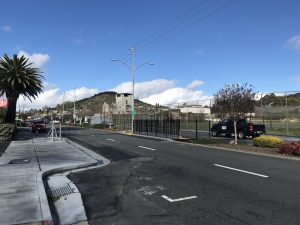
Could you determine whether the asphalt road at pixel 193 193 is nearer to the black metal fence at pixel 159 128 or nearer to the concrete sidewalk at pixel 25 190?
the concrete sidewalk at pixel 25 190

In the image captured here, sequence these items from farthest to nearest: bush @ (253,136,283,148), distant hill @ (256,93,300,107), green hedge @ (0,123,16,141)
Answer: distant hill @ (256,93,300,107), green hedge @ (0,123,16,141), bush @ (253,136,283,148)

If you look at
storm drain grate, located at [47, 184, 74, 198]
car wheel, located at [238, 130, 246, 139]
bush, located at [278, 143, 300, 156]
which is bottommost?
storm drain grate, located at [47, 184, 74, 198]

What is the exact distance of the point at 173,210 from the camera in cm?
833

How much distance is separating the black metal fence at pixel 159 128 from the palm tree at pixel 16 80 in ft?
41.0

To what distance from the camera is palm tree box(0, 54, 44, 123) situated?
41.8 m

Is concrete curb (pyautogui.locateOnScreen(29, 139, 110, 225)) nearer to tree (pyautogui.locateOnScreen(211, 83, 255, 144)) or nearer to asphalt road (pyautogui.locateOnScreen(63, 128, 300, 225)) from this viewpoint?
asphalt road (pyautogui.locateOnScreen(63, 128, 300, 225))

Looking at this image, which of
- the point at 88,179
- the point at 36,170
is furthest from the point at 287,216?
the point at 36,170

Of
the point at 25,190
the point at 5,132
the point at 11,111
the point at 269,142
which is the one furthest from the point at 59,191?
the point at 11,111

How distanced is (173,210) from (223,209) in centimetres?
103

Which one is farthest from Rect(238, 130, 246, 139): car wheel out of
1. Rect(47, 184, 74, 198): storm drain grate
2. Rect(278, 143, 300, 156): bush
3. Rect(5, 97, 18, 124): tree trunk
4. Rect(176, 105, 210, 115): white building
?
Rect(47, 184, 74, 198): storm drain grate

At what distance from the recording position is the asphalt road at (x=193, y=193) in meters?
7.78

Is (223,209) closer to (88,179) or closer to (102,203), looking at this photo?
(102,203)

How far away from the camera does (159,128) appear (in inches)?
1649

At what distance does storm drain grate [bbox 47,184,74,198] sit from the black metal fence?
23751 millimetres
